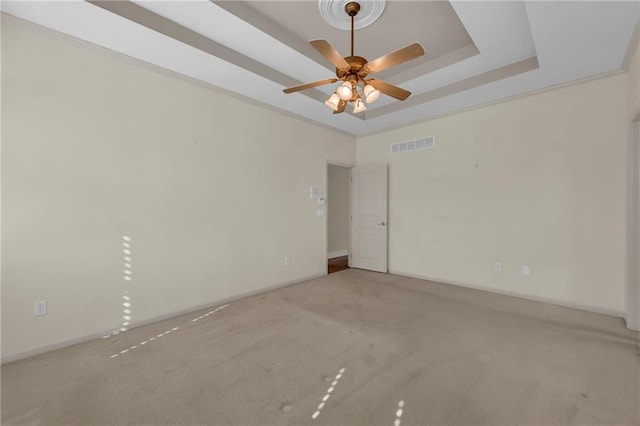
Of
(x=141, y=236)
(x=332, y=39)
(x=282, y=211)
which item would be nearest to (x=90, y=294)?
(x=141, y=236)

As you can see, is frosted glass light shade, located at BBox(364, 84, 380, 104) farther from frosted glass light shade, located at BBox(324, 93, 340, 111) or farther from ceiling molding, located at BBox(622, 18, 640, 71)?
ceiling molding, located at BBox(622, 18, 640, 71)

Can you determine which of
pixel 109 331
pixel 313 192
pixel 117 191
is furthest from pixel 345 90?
pixel 109 331

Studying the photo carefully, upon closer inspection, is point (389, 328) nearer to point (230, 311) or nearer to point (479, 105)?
point (230, 311)

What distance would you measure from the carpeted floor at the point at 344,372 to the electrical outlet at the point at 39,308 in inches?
14.4

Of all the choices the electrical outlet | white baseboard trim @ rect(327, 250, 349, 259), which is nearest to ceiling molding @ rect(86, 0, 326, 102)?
the electrical outlet

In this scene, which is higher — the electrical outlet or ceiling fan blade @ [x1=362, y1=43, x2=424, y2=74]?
ceiling fan blade @ [x1=362, y1=43, x2=424, y2=74]

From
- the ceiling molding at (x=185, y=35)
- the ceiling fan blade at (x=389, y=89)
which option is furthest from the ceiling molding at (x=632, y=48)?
the ceiling molding at (x=185, y=35)

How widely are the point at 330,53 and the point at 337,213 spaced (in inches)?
213

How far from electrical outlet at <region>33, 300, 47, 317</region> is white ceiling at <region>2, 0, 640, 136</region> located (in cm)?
240

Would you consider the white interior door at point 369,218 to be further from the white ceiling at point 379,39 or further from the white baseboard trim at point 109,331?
the white ceiling at point 379,39

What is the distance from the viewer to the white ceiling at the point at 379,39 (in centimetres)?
224

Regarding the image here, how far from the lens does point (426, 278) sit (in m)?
4.69

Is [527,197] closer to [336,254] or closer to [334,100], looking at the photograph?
[334,100]

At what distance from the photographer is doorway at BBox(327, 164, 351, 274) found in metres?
7.10
